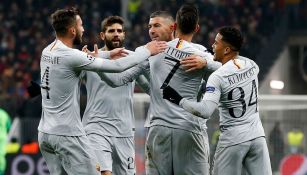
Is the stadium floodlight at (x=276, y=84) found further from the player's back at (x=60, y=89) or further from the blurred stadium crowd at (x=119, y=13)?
the player's back at (x=60, y=89)

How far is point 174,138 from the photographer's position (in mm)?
10383

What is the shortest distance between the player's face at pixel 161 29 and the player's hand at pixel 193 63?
52cm

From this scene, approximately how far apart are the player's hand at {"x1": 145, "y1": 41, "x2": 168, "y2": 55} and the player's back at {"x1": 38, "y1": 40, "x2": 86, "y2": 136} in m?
0.74

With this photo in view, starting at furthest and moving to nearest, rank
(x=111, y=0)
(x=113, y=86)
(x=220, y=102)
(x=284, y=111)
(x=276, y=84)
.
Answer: (x=111, y=0) < (x=276, y=84) < (x=284, y=111) < (x=113, y=86) < (x=220, y=102)

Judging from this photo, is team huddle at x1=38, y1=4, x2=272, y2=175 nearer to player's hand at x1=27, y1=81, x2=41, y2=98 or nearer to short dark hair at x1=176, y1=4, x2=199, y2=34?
short dark hair at x1=176, y1=4, x2=199, y2=34

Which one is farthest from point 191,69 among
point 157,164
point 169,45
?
point 157,164

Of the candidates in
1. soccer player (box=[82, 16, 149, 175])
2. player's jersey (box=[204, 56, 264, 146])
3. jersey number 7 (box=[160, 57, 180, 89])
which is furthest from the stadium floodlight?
player's jersey (box=[204, 56, 264, 146])

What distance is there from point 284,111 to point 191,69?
8416 mm

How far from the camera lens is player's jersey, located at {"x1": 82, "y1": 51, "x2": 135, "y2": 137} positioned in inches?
455

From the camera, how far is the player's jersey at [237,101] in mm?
9969

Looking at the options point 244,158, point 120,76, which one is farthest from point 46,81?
point 244,158

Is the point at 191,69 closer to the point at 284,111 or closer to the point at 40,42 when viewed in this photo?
the point at 284,111

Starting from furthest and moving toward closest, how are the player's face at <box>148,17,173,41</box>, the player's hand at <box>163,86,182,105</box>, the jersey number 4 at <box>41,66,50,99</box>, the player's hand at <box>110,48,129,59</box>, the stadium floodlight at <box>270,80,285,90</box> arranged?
the stadium floodlight at <box>270,80,285,90</box> → the player's hand at <box>110,48,129,59</box> → the player's face at <box>148,17,173,41</box> → the jersey number 4 at <box>41,66,50,99</box> → the player's hand at <box>163,86,182,105</box>

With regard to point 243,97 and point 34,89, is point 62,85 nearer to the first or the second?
point 34,89
